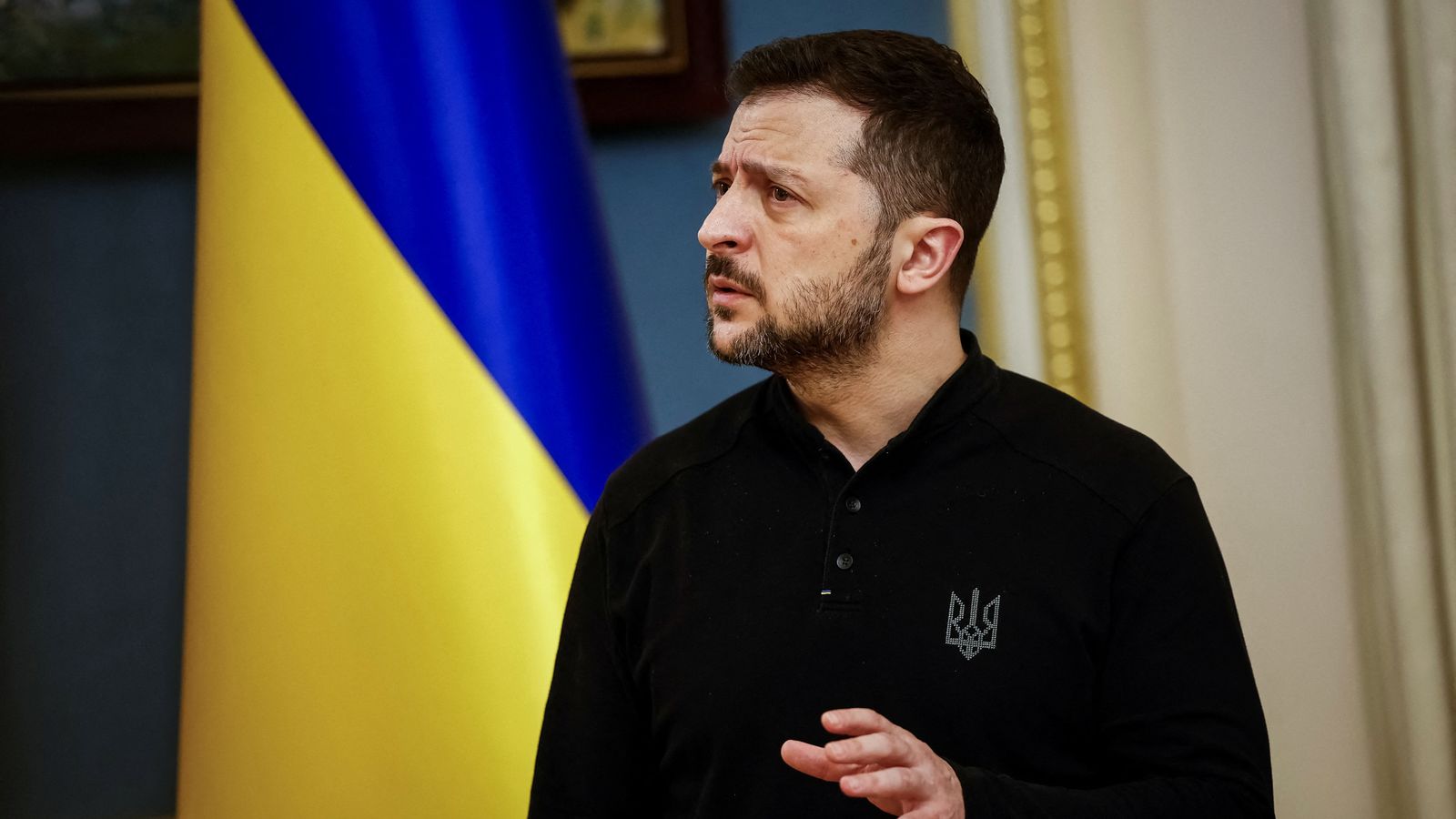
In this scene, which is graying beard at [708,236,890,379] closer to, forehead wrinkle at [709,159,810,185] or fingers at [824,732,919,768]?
forehead wrinkle at [709,159,810,185]

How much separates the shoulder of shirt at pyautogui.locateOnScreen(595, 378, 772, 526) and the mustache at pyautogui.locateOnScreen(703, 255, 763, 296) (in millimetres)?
130

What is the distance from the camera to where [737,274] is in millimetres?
1067

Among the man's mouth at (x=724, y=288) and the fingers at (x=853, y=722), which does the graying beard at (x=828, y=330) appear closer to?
the man's mouth at (x=724, y=288)

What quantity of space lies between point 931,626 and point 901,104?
435 millimetres

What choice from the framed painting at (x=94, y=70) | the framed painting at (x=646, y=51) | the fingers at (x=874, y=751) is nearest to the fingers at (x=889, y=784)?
the fingers at (x=874, y=751)

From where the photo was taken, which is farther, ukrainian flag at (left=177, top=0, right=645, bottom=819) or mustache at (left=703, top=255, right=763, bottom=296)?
ukrainian flag at (left=177, top=0, right=645, bottom=819)

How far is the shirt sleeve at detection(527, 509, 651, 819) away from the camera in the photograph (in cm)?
107

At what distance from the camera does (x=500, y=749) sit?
124 centimetres

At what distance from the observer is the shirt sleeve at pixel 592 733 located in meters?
1.07

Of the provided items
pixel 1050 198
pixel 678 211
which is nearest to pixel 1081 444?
pixel 1050 198

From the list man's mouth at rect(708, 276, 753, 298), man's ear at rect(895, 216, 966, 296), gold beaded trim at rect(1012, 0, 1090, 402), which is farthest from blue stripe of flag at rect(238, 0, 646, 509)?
gold beaded trim at rect(1012, 0, 1090, 402)

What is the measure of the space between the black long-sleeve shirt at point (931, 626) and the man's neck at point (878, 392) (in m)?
0.03

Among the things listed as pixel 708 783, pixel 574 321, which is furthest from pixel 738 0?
pixel 708 783

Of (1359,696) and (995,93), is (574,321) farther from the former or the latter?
(1359,696)
